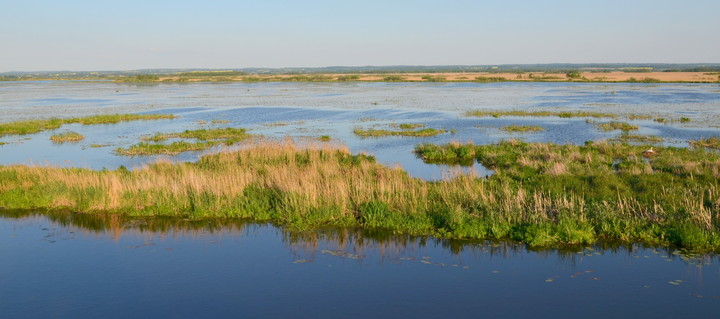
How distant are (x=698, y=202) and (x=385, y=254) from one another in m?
9.01

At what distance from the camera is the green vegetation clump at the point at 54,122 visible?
42.1 m

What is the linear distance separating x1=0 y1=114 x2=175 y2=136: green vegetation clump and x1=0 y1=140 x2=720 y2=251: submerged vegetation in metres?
23.9

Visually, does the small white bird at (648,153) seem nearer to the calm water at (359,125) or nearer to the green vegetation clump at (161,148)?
the calm water at (359,125)

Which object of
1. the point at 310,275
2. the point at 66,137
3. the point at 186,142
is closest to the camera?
the point at 310,275

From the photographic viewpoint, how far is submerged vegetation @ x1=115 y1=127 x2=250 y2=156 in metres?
31.7

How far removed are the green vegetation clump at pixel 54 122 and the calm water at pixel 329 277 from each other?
30163mm

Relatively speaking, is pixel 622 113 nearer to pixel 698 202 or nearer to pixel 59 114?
pixel 698 202

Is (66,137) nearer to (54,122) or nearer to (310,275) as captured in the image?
(54,122)

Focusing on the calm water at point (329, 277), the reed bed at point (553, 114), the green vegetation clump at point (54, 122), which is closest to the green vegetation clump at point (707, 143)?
the reed bed at point (553, 114)

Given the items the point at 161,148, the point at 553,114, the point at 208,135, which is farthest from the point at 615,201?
the point at 553,114

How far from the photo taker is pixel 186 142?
3416 cm

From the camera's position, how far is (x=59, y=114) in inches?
2217

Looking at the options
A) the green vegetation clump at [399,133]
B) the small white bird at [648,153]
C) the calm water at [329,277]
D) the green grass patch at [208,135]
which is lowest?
the calm water at [329,277]

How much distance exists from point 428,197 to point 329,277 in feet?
18.0
